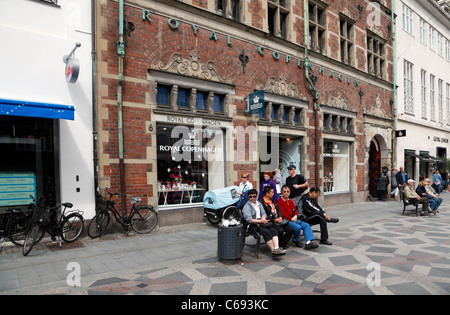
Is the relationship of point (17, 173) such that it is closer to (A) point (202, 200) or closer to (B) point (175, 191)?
(B) point (175, 191)

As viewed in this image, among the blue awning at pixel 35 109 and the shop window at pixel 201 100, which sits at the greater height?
the shop window at pixel 201 100

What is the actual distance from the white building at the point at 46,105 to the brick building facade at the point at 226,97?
454 millimetres

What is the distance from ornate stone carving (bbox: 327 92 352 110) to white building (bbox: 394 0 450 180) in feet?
20.0

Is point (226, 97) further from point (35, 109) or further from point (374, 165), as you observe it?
point (374, 165)

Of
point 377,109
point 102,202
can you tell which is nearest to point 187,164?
point 102,202

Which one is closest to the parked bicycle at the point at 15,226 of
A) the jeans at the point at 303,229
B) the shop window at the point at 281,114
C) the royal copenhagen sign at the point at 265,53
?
the jeans at the point at 303,229

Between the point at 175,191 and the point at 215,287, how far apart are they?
5.08 metres

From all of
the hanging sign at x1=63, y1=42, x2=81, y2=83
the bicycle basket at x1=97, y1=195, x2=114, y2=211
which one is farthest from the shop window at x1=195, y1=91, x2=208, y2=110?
the bicycle basket at x1=97, y1=195, x2=114, y2=211

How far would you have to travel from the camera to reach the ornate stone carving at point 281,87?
11.4 m

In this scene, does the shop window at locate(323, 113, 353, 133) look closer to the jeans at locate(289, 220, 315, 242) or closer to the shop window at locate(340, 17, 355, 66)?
the shop window at locate(340, 17, 355, 66)

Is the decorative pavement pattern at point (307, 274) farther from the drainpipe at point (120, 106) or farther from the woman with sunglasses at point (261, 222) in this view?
the drainpipe at point (120, 106)

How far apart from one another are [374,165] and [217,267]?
16.2 meters

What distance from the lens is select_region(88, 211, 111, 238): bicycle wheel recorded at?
7195 mm
